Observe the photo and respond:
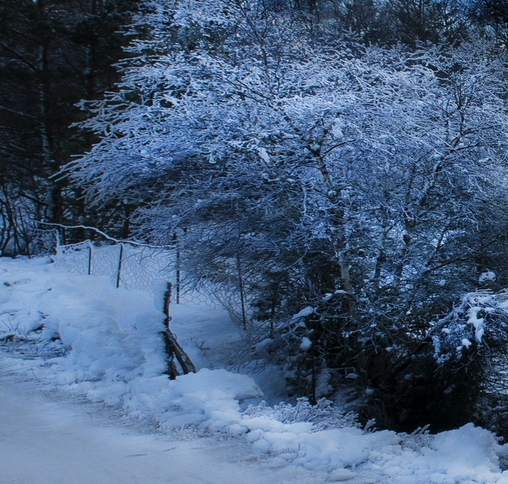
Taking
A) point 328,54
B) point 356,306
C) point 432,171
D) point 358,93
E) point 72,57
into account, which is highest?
point 72,57

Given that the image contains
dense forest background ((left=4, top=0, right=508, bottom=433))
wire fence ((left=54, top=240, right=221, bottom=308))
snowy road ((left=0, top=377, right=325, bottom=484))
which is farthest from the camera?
wire fence ((left=54, top=240, right=221, bottom=308))

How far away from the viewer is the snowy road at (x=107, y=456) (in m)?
4.02

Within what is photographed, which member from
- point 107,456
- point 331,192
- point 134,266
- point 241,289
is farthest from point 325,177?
point 134,266

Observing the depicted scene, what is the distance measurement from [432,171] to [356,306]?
1985mm

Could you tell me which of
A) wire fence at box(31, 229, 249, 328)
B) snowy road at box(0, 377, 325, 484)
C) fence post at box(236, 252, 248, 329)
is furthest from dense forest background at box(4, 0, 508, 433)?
snowy road at box(0, 377, 325, 484)

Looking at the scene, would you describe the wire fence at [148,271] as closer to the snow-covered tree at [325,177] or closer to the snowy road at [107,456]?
the snow-covered tree at [325,177]

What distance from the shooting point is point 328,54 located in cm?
919

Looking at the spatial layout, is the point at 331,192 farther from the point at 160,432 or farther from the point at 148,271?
the point at 148,271

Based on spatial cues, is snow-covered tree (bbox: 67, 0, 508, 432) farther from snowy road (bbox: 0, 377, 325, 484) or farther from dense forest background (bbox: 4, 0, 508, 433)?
snowy road (bbox: 0, 377, 325, 484)

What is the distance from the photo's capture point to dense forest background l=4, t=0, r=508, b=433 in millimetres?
7828

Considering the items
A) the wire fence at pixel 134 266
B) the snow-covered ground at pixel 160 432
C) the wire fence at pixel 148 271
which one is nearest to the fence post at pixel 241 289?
the wire fence at pixel 148 271

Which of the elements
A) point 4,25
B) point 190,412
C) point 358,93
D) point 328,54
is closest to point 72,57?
point 4,25

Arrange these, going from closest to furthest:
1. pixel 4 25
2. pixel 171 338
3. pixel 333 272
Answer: pixel 171 338
pixel 333 272
pixel 4 25

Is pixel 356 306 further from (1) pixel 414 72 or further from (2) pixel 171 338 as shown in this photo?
(1) pixel 414 72
